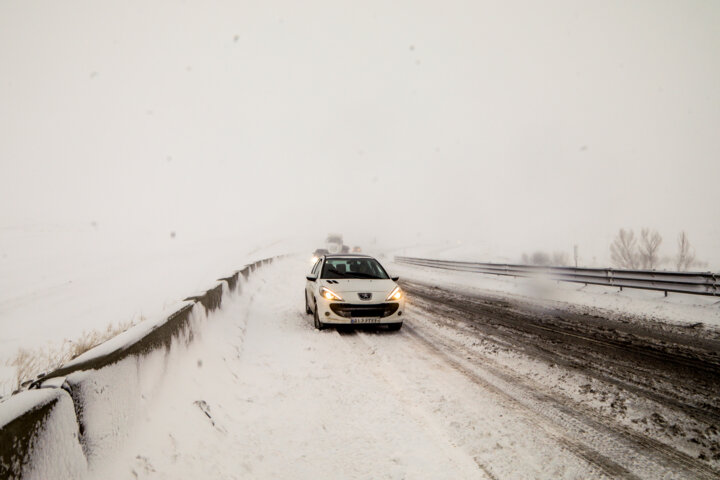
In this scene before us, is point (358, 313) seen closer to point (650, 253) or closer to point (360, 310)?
point (360, 310)

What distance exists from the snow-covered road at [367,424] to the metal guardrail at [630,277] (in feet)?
24.9

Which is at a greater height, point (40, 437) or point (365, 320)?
point (40, 437)

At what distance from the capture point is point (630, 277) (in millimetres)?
11633

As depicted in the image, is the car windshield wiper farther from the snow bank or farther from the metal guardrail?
the metal guardrail

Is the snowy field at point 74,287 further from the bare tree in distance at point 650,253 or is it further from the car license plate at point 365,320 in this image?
the bare tree in distance at point 650,253

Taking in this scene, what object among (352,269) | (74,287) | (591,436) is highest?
(352,269)

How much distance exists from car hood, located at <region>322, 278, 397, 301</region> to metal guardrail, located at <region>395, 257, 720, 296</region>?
8382 millimetres

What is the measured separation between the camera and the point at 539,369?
4883mm

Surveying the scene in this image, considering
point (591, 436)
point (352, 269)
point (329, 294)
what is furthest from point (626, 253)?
point (591, 436)

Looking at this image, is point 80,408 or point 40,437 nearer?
point 40,437

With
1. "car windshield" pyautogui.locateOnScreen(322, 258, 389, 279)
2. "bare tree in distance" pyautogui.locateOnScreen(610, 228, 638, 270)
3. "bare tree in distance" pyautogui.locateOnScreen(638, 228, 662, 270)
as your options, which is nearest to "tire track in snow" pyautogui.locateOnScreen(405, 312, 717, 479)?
"car windshield" pyautogui.locateOnScreen(322, 258, 389, 279)

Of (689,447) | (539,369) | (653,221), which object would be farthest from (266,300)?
(653,221)

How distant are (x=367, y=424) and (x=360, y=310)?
145 inches

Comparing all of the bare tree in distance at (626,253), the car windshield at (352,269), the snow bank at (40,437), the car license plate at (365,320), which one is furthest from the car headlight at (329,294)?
the bare tree in distance at (626,253)
